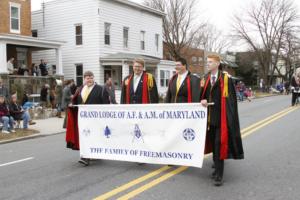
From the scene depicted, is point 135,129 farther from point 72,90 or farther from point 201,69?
point 201,69

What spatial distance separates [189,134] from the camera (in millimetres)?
6562

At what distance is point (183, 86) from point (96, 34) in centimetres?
2212

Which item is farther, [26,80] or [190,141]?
[26,80]

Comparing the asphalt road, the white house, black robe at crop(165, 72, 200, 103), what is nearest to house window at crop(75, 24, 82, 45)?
the white house

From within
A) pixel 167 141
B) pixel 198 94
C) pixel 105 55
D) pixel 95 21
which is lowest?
pixel 167 141

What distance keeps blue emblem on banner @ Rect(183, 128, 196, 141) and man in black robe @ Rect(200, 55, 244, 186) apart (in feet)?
1.01

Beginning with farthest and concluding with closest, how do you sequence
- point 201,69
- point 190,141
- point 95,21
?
point 201,69 → point 95,21 → point 190,141

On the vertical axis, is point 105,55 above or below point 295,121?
above

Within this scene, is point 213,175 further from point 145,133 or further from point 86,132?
point 86,132

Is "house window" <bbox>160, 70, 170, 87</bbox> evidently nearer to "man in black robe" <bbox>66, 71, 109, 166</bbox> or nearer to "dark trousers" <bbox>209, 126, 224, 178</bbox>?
"man in black robe" <bbox>66, 71, 109, 166</bbox>

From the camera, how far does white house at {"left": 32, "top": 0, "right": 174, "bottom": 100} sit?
28547 millimetres

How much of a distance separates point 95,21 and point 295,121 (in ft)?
58.3

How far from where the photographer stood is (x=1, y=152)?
411 inches

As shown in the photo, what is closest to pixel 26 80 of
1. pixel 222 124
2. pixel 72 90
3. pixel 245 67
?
pixel 72 90
